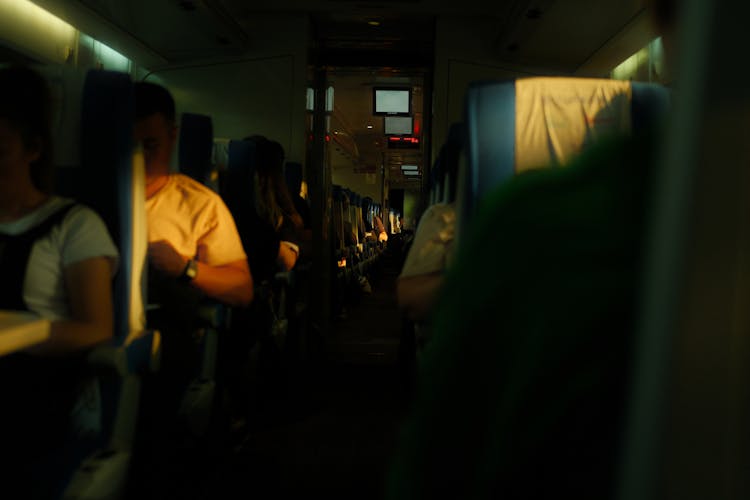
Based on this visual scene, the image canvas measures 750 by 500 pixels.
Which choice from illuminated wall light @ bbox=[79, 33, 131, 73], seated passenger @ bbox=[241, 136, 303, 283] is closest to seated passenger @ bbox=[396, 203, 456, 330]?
seated passenger @ bbox=[241, 136, 303, 283]

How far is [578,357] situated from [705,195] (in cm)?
20

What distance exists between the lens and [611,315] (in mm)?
529

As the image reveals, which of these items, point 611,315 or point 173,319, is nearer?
point 611,315

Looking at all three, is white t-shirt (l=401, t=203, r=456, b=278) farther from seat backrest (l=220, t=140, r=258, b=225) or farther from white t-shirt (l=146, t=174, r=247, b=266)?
seat backrest (l=220, t=140, r=258, b=225)

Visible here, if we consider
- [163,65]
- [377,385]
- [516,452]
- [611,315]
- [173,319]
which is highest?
[163,65]

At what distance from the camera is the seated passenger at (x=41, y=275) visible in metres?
1.52

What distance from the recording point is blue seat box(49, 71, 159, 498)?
1.56m

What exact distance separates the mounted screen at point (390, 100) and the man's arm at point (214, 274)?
20.4 feet

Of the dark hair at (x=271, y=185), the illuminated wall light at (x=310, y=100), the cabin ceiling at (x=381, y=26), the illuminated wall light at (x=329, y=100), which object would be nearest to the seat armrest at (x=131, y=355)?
the dark hair at (x=271, y=185)

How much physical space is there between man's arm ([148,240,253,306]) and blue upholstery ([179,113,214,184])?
1.85 ft

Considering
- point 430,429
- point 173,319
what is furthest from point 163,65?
point 430,429

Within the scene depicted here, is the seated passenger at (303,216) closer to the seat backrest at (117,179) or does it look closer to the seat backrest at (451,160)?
the seat backrest at (451,160)

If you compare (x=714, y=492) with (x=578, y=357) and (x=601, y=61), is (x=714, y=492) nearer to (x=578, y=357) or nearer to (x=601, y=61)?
(x=578, y=357)

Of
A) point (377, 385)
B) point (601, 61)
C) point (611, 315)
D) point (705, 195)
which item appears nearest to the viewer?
point (705, 195)
